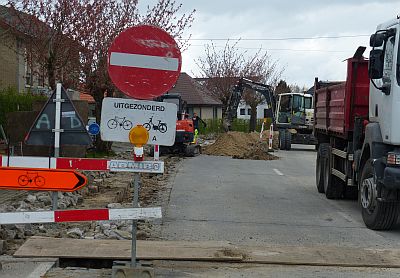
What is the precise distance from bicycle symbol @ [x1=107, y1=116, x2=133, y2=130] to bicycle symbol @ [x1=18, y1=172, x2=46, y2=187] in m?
0.90

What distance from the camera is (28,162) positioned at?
6840 mm

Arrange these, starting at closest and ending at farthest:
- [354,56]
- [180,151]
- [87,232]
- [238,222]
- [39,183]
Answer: [39,183] < [87,232] < [238,222] < [354,56] < [180,151]

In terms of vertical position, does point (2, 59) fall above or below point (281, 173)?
above

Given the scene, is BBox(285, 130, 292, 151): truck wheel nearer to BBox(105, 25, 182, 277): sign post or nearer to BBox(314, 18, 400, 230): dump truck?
BBox(314, 18, 400, 230): dump truck

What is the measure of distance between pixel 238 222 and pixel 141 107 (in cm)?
484

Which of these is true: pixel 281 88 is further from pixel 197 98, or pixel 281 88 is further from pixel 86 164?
pixel 86 164

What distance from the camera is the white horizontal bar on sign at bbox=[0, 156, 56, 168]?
22.2 ft

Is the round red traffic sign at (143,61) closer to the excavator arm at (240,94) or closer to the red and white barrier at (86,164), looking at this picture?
the red and white barrier at (86,164)

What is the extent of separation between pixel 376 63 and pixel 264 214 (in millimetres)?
3781

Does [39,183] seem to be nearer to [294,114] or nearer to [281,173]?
[281,173]

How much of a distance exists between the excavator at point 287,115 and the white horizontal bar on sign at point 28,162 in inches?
1028

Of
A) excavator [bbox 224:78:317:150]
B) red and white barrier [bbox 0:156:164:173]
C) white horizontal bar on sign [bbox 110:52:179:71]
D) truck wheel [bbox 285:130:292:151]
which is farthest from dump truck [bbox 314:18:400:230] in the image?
truck wheel [bbox 285:130:292:151]

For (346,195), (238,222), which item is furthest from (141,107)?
(346,195)

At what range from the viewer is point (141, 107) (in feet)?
22.4
